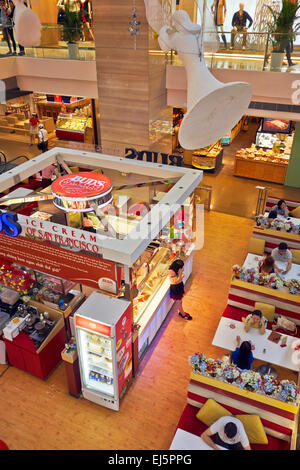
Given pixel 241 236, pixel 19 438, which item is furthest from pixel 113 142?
pixel 19 438

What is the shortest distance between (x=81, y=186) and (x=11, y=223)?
1.76m

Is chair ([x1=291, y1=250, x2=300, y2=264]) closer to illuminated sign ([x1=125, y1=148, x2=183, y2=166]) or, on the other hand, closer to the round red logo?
illuminated sign ([x1=125, y1=148, x2=183, y2=166])

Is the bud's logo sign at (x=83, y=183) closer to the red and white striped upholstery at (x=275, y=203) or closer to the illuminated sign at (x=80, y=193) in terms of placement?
the illuminated sign at (x=80, y=193)

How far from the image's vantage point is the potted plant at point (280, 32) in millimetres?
8999

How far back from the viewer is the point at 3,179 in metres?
6.71

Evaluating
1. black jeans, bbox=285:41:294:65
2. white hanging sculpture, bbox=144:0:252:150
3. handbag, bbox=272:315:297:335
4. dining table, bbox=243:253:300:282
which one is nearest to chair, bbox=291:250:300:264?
dining table, bbox=243:253:300:282

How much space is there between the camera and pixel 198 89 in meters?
3.35

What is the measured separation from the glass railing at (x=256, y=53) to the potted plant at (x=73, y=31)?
12.8ft

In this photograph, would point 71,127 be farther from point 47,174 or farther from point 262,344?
point 262,344

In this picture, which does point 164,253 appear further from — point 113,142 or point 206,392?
point 113,142

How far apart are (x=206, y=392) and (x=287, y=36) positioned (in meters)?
8.30

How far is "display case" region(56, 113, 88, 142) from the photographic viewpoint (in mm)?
16625

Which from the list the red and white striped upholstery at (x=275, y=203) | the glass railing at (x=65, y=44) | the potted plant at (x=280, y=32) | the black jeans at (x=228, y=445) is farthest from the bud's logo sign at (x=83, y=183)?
the glass railing at (x=65, y=44)

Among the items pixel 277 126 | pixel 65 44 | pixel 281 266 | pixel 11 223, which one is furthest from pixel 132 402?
pixel 277 126
